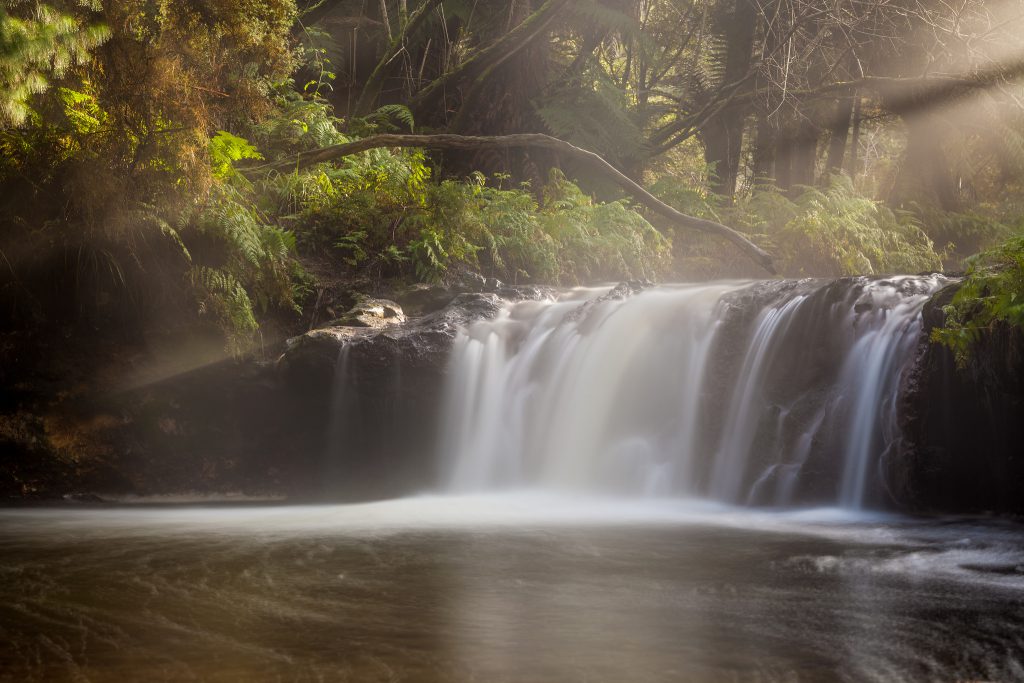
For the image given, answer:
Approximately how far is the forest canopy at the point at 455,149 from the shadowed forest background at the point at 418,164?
4 cm

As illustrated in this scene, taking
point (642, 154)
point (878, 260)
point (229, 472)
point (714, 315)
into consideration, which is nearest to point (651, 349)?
point (714, 315)

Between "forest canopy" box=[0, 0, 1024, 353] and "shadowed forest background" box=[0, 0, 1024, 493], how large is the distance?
1.4 inches

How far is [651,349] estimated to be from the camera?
370 inches

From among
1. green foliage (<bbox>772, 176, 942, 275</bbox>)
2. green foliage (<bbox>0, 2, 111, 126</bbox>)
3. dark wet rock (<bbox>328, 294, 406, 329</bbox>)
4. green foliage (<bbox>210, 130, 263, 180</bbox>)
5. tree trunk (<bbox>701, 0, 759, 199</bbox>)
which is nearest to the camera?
green foliage (<bbox>0, 2, 111, 126</bbox>)

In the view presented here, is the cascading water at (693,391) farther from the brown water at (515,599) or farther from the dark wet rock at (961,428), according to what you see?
the brown water at (515,599)

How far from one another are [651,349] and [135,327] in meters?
5.20

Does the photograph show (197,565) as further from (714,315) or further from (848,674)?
(714,315)

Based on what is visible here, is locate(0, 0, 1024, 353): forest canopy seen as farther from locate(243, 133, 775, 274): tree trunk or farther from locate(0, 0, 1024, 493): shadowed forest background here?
locate(243, 133, 775, 274): tree trunk

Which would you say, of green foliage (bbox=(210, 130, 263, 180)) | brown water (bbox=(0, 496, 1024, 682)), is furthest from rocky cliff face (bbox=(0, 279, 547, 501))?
green foliage (bbox=(210, 130, 263, 180))

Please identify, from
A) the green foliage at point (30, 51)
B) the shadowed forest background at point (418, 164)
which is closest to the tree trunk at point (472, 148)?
the shadowed forest background at point (418, 164)

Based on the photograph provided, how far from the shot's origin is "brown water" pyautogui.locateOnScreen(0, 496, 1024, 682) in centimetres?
344

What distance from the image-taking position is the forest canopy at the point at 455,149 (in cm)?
771

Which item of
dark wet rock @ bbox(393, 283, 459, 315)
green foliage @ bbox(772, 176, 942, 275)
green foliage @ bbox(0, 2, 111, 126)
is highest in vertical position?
green foliage @ bbox(772, 176, 942, 275)

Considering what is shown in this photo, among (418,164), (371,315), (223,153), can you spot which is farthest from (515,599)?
(418,164)
